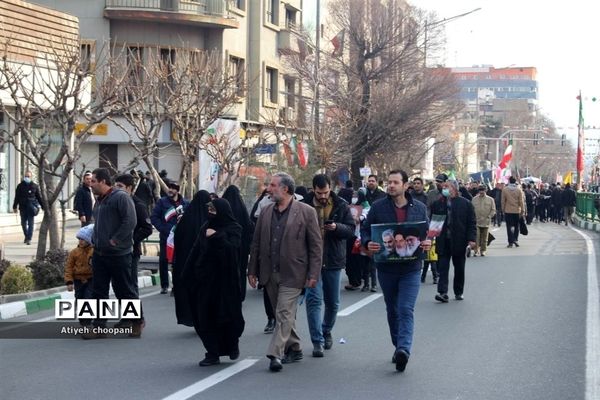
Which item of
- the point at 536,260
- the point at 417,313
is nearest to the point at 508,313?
the point at 417,313

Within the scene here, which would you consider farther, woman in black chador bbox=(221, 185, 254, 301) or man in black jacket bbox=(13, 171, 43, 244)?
man in black jacket bbox=(13, 171, 43, 244)

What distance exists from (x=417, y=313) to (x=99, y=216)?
15.0 ft

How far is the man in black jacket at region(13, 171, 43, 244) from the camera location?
24344mm

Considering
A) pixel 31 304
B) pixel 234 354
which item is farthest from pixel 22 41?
pixel 234 354

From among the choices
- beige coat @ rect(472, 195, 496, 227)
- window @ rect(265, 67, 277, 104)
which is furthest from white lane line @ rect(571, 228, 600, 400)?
window @ rect(265, 67, 277, 104)

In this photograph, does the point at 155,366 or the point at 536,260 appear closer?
the point at 155,366

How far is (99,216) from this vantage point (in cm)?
1123

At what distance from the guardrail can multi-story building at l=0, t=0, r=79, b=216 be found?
73.3ft

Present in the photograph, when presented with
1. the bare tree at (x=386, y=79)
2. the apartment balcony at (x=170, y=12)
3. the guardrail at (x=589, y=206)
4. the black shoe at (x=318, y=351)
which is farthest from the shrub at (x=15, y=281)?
the guardrail at (x=589, y=206)

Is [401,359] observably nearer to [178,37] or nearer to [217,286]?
[217,286]

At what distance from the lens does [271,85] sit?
45.3 meters

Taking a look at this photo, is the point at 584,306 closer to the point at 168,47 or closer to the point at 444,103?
the point at 168,47

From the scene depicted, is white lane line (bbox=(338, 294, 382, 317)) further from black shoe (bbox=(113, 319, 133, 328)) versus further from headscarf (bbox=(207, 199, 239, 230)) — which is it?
headscarf (bbox=(207, 199, 239, 230))

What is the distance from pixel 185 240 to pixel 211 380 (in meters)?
2.54
